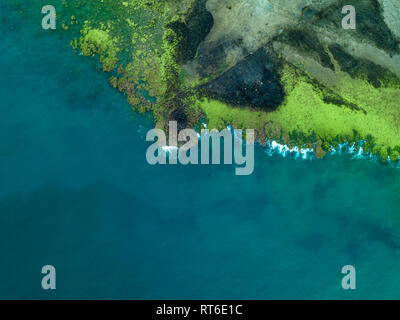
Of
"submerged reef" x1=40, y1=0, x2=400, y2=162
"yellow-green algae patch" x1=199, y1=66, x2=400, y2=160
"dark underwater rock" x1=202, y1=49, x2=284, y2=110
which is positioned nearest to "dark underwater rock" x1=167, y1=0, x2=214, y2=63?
"submerged reef" x1=40, y1=0, x2=400, y2=162

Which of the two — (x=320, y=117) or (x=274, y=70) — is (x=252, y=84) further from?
(x=320, y=117)

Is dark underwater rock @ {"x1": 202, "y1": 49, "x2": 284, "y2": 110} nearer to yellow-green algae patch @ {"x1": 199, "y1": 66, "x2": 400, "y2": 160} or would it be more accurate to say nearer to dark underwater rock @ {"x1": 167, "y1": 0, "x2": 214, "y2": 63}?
yellow-green algae patch @ {"x1": 199, "y1": 66, "x2": 400, "y2": 160}

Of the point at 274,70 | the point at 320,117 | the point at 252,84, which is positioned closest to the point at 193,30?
the point at 252,84

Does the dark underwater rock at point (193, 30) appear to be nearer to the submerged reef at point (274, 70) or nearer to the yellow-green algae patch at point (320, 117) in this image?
the submerged reef at point (274, 70)

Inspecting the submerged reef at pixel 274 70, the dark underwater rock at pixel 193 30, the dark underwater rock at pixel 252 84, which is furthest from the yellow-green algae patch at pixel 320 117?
the dark underwater rock at pixel 193 30

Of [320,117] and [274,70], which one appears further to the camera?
[320,117]
